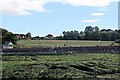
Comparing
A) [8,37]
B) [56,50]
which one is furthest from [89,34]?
[56,50]

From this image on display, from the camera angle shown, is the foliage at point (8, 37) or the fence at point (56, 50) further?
the foliage at point (8, 37)

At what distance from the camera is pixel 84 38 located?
520 ft

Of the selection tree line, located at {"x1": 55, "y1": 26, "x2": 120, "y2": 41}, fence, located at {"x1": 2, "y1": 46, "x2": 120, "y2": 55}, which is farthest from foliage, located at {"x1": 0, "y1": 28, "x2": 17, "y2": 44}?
tree line, located at {"x1": 55, "y1": 26, "x2": 120, "y2": 41}

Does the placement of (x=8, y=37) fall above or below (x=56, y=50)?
above

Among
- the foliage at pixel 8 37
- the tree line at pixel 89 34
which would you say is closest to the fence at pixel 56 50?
the foliage at pixel 8 37

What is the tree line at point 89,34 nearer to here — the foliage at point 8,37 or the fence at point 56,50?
the foliage at point 8,37

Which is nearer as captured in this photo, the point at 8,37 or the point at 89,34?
the point at 8,37

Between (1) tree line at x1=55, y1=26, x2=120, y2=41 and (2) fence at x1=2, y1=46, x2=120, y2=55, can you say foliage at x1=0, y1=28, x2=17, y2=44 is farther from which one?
(1) tree line at x1=55, y1=26, x2=120, y2=41

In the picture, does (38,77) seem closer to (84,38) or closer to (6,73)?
(6,73)

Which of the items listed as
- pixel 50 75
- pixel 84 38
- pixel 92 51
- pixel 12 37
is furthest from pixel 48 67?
pixel 84 38

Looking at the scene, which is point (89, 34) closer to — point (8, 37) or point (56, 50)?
point (8, 37)

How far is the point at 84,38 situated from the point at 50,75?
123659 millimetres

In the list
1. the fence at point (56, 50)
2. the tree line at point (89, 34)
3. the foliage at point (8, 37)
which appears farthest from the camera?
the tree line at point (89, 34)

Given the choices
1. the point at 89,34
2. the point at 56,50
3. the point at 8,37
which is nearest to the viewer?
the point at 56,50
